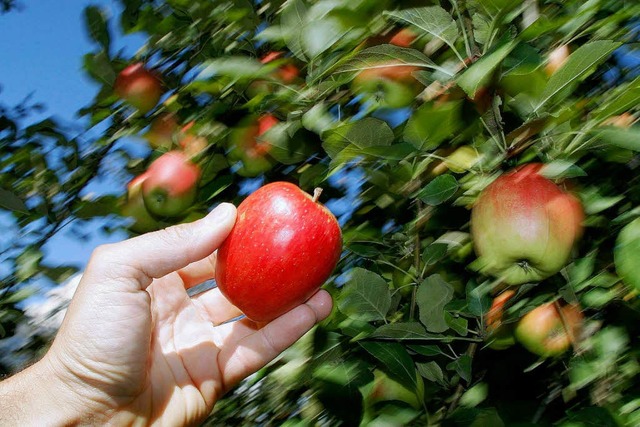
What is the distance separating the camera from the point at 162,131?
1494 millimetres

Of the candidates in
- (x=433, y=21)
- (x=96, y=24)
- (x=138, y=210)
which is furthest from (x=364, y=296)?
(x=96, y=24)

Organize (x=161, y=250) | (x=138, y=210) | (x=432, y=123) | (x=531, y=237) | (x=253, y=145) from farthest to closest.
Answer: (x=138, y=210) → (x=253, y=145) → (x=161, y=250) → (x=531, y=237) → (x=432, y=123)

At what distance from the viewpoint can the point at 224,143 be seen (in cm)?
128

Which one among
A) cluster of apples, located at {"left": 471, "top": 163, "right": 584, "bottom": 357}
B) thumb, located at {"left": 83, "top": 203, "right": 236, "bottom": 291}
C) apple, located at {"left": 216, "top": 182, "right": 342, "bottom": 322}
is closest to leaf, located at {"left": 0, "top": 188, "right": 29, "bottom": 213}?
thumb, located at {"left": 83, "top": 203, "right": 236, "bottom": 291}

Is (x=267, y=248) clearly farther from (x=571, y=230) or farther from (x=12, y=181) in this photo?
(x=12, y=181)

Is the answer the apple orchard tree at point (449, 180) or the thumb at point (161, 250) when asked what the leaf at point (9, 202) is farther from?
the thumb at point (161, 250)

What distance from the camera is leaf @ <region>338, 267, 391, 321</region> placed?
3.42 ft

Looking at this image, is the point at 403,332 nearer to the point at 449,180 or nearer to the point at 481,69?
the point at 449,180

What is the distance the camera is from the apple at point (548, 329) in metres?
0.99

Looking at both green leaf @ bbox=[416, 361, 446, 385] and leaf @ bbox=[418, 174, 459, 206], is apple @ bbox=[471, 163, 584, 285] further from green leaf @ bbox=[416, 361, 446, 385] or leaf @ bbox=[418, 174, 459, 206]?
green leaf @ bbox=[416, 361, 446, 385]

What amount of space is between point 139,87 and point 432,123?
3.31ft

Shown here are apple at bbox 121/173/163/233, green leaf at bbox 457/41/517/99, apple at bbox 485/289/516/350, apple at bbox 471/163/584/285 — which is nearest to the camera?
green leaf at bbox 457/41/517/99

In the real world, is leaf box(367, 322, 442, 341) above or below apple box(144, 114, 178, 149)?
below

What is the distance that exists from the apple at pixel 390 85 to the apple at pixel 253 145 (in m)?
0.25
